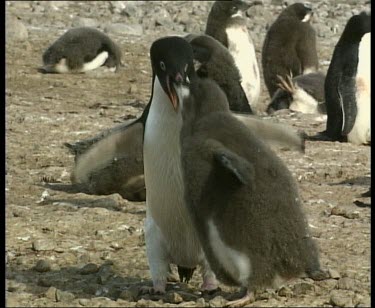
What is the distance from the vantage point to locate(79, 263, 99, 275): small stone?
15.2ft

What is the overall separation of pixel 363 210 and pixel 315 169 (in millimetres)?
1341

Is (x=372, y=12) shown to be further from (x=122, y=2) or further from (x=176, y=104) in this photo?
(x=122, y=2)

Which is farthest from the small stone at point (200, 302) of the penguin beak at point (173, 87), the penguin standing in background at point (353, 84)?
the penguin standing in background at point (353, 84)

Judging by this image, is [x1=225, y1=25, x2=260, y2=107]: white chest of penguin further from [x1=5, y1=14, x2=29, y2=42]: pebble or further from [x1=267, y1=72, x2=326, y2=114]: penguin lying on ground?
[x1=5, y1=14, x2=29, y2=42]: pebble

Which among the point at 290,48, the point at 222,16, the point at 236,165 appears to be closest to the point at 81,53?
the point at 222,16

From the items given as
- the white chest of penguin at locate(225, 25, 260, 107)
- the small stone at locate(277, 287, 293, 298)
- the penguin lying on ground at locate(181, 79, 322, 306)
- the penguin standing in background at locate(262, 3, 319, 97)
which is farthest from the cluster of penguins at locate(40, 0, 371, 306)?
the penguin standing in background at locate(262, 3, 319, 97)

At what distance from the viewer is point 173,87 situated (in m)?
4.20

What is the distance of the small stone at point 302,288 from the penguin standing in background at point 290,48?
21.3 ft

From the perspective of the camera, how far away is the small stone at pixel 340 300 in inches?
160

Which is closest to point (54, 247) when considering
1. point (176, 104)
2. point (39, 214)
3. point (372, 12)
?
point (39, 214)

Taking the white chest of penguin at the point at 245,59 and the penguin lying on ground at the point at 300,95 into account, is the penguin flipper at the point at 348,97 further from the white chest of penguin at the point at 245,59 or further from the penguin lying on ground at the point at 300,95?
the white chest of penguin at the point at 245,59

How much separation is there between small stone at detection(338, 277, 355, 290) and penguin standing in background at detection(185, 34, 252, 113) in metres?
3.66

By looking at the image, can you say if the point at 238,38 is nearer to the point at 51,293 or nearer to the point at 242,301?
the point at 51,293

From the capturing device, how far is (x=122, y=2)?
1744 centimetres
